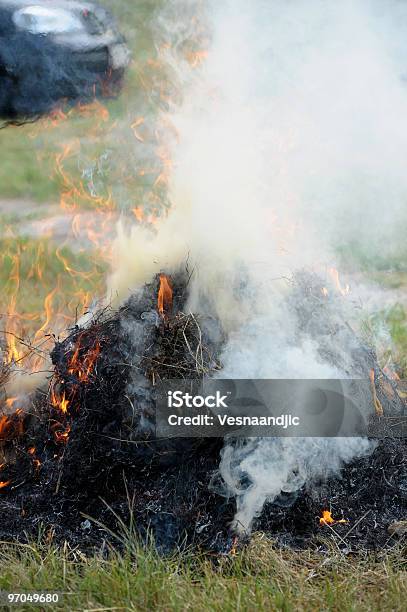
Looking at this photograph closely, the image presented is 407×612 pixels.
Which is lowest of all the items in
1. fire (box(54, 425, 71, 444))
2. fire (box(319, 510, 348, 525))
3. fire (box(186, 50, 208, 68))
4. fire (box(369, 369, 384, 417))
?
fire (box(319, 510, 348, 525))

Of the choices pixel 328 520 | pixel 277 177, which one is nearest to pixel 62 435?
pixel 328 520

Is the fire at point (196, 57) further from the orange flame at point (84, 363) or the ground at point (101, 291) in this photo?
the orange flame at point (84, 363)

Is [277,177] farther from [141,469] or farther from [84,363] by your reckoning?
[141,469]

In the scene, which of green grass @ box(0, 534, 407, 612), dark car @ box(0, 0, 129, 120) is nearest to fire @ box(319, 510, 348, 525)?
green grass @ box(0, 534, 407, 612)

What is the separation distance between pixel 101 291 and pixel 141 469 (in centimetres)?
234

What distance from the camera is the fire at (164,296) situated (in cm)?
401

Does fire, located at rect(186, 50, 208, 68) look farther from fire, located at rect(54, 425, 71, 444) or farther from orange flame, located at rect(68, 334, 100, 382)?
fire, located at rect(54, 425, 71, 444)

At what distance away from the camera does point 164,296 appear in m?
4.05

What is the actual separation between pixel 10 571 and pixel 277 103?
15.5 ft

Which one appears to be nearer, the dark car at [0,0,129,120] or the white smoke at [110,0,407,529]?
the white smoke at [110,0,407,529]

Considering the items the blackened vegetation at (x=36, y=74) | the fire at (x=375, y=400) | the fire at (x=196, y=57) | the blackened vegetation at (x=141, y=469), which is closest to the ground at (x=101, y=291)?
the blackened vegetation at (x=141, y=469)

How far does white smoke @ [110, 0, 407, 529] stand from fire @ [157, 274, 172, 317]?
12cm

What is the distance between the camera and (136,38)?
9.12 meters

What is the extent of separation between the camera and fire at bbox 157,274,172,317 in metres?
4.01
